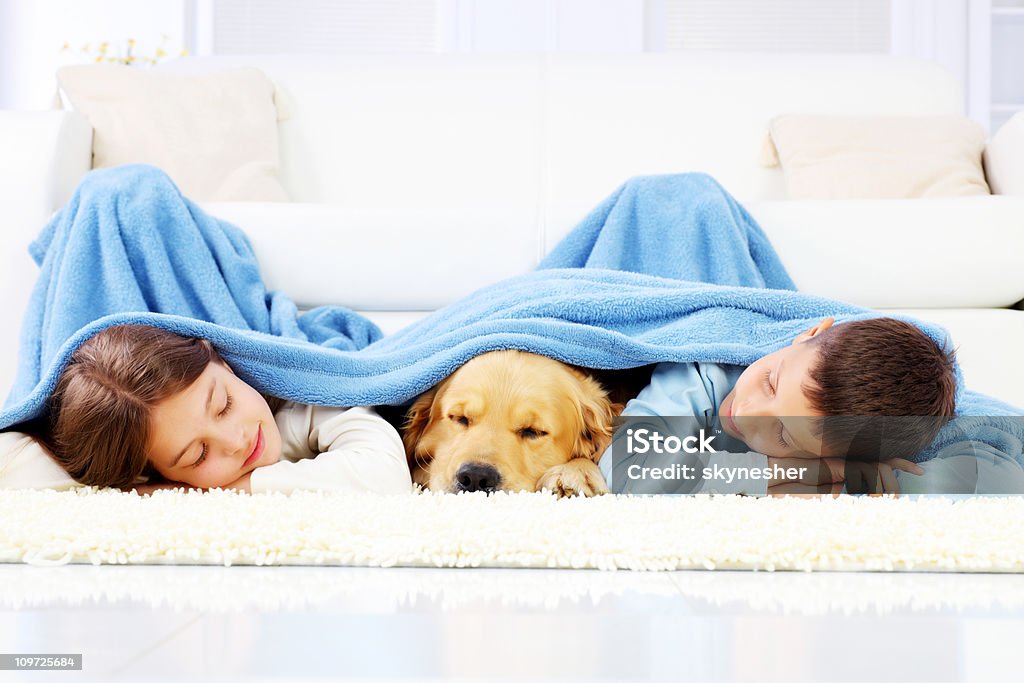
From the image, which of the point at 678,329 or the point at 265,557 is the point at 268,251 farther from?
the point at 265,557

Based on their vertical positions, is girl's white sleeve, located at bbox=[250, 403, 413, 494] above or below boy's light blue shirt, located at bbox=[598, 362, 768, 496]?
below

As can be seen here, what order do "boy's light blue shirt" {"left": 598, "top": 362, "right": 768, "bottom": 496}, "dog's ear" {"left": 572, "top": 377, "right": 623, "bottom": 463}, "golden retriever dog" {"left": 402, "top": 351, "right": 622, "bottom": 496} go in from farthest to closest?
"dog's ear" {"left": 572, "top": 377, "right": 623, "bottom": 463} < "golden retriever dog" {"left": 402, "top": 351, "right": 622, "bottom": 496} < "boy's light blue shirt" {"left": 598, "top": 362, "right": 768, "bottom": 496}

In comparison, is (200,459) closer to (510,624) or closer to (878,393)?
(510,624)

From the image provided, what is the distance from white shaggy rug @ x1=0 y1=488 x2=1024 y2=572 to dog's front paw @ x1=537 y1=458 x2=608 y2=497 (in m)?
0.25

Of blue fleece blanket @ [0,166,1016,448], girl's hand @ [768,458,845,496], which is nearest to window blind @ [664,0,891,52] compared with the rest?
blue fleece blanket @ [0,166,1016,448]

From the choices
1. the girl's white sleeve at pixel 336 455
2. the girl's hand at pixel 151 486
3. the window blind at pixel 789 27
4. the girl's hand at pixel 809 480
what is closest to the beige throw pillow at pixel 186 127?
the girl's white sleeve at pixel 336 455

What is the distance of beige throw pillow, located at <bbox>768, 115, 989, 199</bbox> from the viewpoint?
2.14 meters

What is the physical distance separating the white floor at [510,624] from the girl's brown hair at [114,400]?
41cm

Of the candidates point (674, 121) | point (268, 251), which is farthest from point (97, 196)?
point (674, 121)

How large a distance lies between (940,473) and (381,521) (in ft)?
2.17

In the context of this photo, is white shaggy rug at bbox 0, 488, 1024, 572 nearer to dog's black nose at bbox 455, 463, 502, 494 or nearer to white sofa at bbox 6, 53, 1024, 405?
dog's black nose at bbox 455, 463, 502, 494

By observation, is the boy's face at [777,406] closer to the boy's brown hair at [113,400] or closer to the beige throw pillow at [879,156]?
the boy's brown hair at [113,400]

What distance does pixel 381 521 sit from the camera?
74 cm

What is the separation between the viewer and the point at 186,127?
221 centimetres
